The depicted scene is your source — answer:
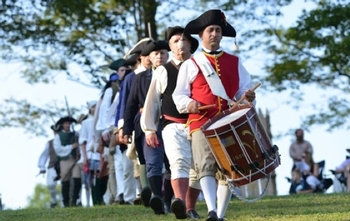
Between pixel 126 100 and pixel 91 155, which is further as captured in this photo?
pixel 91 155

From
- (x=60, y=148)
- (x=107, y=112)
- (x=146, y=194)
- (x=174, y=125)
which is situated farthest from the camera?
(x=60, y=148)

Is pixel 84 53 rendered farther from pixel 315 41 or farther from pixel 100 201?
pixel 100 201

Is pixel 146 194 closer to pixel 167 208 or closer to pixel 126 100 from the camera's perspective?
pixel 167 208

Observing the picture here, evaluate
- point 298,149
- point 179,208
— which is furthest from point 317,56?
point 179,208

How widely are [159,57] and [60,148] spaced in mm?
9078

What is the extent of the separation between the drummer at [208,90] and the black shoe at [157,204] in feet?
5.70

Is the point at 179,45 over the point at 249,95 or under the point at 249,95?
over

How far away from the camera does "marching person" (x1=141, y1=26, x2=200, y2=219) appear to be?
469 inches

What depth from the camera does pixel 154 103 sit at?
12.6m

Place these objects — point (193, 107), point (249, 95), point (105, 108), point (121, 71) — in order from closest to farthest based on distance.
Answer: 1. point (249, 95)
2. point (193, 107)
3. point (121, 71)
4. point (105, 108)

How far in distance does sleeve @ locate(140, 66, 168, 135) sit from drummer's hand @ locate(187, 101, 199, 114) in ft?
4.85

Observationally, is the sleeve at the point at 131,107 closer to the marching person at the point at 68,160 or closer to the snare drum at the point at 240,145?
the snare drum at the point at 240,145

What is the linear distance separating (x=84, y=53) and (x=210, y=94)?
629 inches

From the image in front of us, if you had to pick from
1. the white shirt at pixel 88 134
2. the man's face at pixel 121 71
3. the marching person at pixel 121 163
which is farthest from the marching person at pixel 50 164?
the man's face at pixel 121 71
